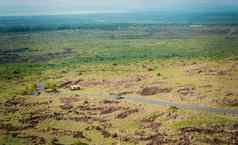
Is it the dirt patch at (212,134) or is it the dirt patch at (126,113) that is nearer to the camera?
the dirt patch at (212,134)

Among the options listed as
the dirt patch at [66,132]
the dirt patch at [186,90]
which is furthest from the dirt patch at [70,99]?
the dirt patch at [186,90]

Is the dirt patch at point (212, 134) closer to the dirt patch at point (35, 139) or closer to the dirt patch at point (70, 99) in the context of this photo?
the dirt patch at point (35, 139)

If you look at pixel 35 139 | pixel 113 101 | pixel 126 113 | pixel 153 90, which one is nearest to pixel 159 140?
pixel 126 113

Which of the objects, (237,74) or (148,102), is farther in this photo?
(237,74)

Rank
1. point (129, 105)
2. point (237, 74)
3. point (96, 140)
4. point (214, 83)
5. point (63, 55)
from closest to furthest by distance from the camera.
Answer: point (96, 140) → point (129, 105) → point (214, 83) → point (237, 74) → point (63, 55)

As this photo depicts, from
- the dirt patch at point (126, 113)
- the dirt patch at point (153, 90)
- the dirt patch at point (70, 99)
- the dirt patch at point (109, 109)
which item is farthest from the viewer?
the dirt patch at point (153, 90)

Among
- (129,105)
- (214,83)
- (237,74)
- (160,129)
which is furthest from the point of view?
(237,74)

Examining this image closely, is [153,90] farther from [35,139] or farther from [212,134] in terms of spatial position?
[35,139]

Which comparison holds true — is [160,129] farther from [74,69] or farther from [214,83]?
[74,69]

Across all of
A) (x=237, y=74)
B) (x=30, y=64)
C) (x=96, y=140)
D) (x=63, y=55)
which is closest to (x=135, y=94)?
(x=237, y=74)
